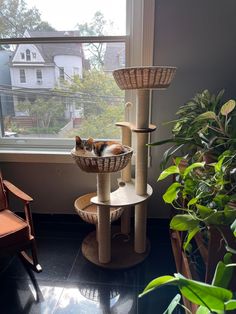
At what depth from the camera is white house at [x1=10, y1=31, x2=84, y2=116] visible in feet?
5.98

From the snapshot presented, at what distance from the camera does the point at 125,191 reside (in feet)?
5.23

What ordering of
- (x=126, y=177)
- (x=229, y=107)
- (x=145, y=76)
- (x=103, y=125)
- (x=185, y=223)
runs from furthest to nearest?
(x=103, y=125) → (x=126, y=177) → (x=145, y=76) → (x=229, y=107) → (x=185, y=223)

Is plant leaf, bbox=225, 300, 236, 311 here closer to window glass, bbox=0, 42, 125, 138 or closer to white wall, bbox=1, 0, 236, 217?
white wall, bbox=1, 0, 236, 217

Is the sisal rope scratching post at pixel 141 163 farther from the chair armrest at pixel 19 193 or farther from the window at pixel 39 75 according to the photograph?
the window at pixel 39 75

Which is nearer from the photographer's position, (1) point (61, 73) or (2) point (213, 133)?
(2) point (213, 133)

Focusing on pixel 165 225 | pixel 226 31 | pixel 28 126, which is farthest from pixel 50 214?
pixel 226 31

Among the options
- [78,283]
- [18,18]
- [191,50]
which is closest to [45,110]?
[18,18]

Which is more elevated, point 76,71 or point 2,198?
point 76,71

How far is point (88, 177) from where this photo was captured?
6.40 feet

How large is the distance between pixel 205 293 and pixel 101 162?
35.0 inches

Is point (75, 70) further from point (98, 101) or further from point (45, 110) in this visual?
point (45, 110)

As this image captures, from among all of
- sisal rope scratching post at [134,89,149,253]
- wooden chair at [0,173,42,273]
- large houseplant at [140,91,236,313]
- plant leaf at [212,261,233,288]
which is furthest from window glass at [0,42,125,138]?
plant leaf at [212,261,233,288]

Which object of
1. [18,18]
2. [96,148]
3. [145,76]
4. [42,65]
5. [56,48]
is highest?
[18,18]

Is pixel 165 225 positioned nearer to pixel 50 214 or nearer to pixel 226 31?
pixel 50 214
